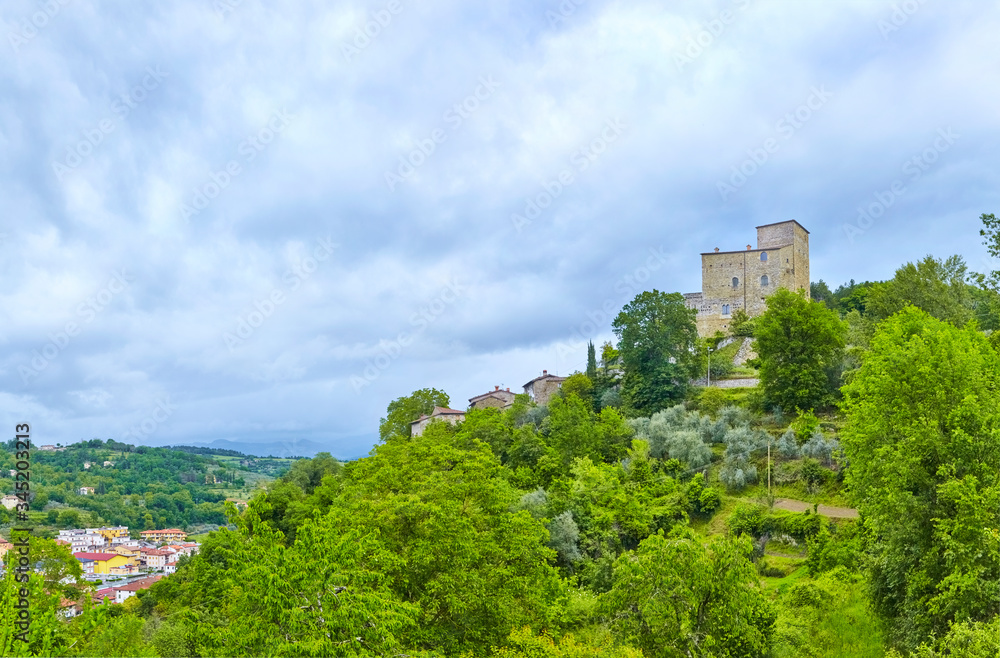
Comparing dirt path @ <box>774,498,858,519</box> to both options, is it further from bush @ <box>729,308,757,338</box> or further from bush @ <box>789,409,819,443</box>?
bush @ <box>729,308,757,338</box>

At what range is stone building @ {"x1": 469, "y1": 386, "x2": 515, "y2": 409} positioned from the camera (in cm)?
6838

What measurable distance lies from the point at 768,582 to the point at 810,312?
68.5ft

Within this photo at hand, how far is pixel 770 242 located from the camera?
66.8 m

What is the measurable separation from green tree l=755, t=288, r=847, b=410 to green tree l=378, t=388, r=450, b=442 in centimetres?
3125

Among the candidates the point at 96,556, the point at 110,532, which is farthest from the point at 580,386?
the point at 110,532

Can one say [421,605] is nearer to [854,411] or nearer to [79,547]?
[854,411]

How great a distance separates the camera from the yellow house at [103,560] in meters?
81.9

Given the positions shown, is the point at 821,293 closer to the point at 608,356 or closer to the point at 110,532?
the point at 608,356

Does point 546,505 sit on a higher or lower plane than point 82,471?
higher

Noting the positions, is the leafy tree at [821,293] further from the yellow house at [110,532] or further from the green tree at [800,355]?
the yellow house at [110,532]

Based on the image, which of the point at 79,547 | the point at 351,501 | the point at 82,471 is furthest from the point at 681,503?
the point at 82,471

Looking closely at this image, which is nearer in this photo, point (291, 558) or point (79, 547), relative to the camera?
point (291, 558)

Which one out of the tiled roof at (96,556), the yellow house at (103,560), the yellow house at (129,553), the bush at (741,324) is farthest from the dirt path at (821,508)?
the yellow house at (129,553)

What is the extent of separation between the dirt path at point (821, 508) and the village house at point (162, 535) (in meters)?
103
